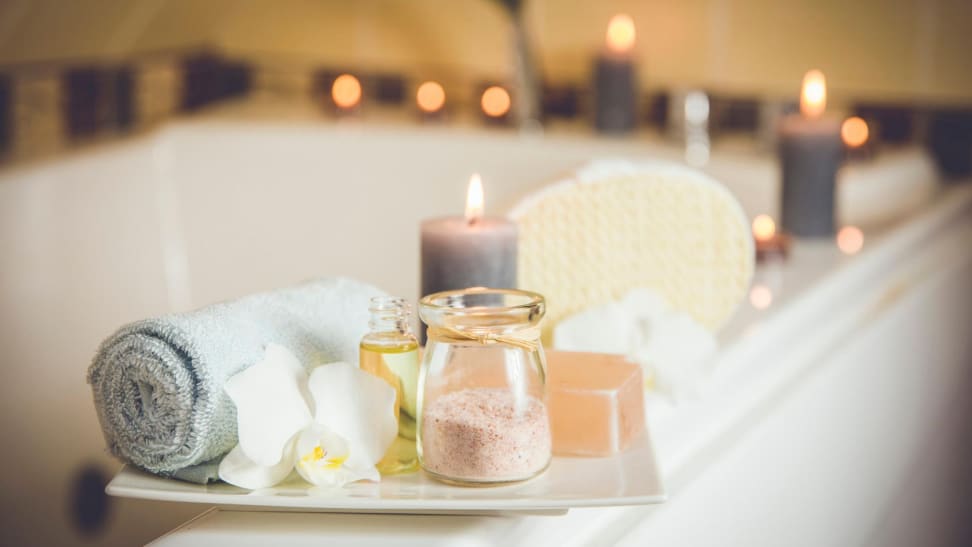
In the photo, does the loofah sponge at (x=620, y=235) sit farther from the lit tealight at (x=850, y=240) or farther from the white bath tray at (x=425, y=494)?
the lit tealight at (x=850, y=240)

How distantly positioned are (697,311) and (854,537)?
0.33 m

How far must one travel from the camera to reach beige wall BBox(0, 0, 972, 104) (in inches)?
60.7

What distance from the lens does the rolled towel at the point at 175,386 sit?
504mm

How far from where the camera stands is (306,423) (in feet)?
1.71

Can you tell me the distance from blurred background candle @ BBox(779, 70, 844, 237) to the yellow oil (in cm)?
77

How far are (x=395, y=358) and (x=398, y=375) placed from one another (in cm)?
1

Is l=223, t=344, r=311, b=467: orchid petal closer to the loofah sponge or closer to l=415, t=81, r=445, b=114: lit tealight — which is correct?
the loofah sponge

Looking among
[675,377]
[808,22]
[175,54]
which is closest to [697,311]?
[675,377]

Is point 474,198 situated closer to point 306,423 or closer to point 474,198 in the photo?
point 474,198

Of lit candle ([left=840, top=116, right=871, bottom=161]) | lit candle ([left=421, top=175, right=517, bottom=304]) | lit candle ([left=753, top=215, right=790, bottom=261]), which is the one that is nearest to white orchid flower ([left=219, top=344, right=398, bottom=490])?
lit candle ([left=421, top=175, right=517, bottom=304])

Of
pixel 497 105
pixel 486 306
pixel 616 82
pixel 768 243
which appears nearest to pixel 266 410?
pixel 486 306

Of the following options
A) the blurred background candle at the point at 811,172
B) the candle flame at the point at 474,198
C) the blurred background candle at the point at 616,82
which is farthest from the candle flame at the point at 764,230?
the blurred background candle at the point at 616,82

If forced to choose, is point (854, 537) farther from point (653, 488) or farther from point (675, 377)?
point (653, 488)

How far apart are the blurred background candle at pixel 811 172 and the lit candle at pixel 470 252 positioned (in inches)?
23.8
